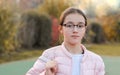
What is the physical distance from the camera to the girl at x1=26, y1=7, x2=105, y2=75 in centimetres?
204

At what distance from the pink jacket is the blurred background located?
261 cm

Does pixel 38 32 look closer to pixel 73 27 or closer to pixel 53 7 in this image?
pixel 53 7

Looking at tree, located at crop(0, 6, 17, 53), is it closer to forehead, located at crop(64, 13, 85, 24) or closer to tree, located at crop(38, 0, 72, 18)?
tree, located at crop(38, 0, 72, 18)

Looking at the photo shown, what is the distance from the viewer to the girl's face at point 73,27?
2045mm

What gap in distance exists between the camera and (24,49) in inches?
527

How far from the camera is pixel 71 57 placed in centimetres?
207

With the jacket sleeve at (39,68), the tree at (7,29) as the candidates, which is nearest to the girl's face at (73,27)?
the jacket sleeve at (39,68)

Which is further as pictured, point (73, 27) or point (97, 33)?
point (97, 33)

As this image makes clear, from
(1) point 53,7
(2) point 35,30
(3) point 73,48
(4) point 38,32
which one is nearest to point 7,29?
(2) point 35,30

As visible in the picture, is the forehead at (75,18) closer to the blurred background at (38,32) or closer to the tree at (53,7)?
the blurred background at (38,32)

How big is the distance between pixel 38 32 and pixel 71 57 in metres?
12.2

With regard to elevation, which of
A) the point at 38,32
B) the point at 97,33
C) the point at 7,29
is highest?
the point at 7,29

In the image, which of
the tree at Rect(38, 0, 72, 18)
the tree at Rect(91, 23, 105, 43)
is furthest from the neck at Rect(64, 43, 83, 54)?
the tree at Rect(91, 23, 105, 43)

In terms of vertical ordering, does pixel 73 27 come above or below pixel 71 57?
above
